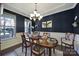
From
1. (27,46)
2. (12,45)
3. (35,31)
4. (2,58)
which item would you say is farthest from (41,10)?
(2,58)

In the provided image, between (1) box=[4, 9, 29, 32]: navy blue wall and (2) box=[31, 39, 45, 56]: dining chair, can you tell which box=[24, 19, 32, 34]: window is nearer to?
(1) box=[4, 9, 29, 32]: navy blue wall

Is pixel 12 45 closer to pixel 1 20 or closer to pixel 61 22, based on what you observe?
pixel 1 20

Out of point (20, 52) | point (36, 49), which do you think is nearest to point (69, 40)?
point (36, 49)

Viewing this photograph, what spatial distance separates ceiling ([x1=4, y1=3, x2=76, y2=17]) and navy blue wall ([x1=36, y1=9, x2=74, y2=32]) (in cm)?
8

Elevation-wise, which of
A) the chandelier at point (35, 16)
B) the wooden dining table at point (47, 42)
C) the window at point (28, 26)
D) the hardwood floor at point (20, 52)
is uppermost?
the chandelier at point (35, 16)

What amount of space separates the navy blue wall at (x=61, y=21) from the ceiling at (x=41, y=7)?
8 centimetres

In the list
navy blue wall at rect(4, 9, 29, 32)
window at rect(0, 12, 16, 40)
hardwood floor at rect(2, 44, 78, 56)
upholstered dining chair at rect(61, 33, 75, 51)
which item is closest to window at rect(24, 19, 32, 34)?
navy blue wall at rect(4, 9, 29, 32)

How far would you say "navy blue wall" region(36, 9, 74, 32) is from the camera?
1.81 meters

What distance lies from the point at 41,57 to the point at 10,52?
57 cm

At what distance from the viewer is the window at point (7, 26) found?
5.97ft

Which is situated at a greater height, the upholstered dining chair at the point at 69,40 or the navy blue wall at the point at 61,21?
the navy blue wall at the point at 61,21

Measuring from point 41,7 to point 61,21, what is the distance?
1.48ft

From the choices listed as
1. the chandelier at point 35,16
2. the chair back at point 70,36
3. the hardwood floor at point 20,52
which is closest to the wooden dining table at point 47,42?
the hardwood floor at point 20,52

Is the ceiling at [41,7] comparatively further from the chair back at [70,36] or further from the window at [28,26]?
the chair back at [70,36]
